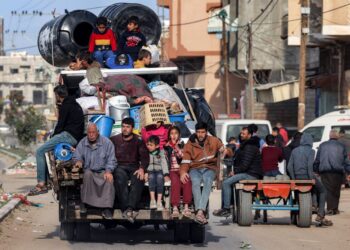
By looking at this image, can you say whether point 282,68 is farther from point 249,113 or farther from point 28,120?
point 28,120

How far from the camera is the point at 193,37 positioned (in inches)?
2689

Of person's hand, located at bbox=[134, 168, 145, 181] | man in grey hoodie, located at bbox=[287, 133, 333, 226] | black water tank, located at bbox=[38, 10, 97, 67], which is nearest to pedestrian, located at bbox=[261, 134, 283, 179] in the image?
man in grey hoodie, located at bbox=[287, 133, 333, 226]

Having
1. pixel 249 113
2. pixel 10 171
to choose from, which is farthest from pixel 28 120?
pixel 10 171

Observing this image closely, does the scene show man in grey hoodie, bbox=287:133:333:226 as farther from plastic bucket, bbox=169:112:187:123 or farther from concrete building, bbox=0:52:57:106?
concrete building, bbox=0:52:57:106

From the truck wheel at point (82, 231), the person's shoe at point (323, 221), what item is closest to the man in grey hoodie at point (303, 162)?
the person's shoe at point (323, 221)

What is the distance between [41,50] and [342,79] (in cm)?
2058

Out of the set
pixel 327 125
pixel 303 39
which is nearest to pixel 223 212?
pixel 327 125

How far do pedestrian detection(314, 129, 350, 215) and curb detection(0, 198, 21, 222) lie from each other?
20.4ft

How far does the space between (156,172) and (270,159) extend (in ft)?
16.8

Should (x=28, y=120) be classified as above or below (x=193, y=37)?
below

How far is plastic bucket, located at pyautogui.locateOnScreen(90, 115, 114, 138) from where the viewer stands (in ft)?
47.9

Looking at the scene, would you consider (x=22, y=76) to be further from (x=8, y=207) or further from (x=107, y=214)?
(x=107, y=214)

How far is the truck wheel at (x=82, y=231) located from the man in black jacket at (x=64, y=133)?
86 cm

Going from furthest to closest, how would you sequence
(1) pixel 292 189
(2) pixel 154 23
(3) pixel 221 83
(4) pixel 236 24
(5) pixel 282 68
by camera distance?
(3) pixel 221 83
(4) pixel 236 24
(5) pixel 282 68
(2) pixel 154 23
(1) pixel 292 189
